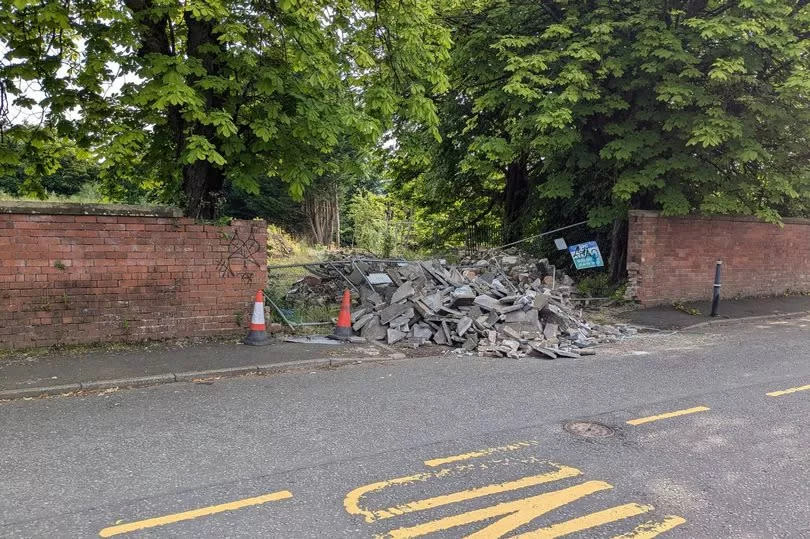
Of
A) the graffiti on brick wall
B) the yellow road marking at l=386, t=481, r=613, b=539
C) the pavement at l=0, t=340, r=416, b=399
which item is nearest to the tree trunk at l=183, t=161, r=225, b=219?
the graffiti on brick wall

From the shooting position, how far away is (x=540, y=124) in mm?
11531

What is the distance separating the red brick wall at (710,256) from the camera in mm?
13094

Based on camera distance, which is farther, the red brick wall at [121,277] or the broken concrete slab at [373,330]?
the broken concrete slab at [373,330]

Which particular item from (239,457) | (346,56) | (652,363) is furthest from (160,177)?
(652,363)

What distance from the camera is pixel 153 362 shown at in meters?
7.22

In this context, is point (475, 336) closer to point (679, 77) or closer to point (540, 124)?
point (540, 124)

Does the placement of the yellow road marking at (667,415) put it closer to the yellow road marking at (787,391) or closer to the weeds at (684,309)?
the yellow road marking at (787,391)

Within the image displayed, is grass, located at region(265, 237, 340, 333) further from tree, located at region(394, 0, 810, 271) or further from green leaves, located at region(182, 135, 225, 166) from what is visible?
tree, located at region(394, 0, 810, 271)

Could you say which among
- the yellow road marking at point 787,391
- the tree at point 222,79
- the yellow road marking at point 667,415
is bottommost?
the yellow road marking at point 667,415

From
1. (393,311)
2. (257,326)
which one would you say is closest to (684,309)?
(393,311)

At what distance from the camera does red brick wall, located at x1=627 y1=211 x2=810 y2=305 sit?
13094 mm

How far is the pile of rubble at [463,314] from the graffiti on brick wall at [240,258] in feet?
6.33

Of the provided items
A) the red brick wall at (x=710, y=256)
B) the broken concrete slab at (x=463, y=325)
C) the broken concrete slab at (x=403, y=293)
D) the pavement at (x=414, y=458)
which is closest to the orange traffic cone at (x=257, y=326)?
the pavement at (x=414, y=458)

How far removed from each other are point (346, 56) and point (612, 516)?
293 inches
